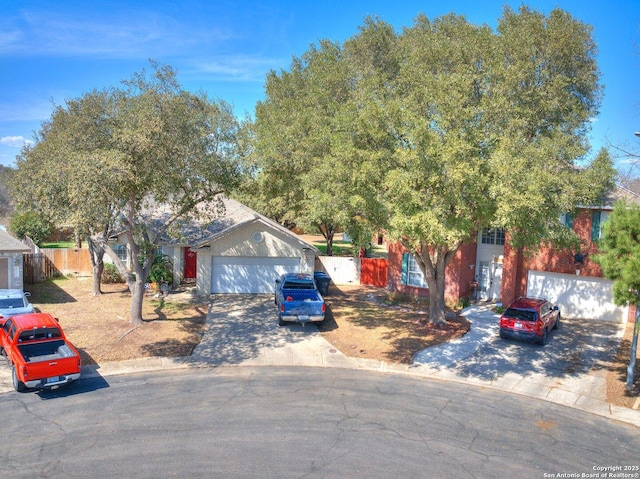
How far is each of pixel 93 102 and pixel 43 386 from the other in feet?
31.1

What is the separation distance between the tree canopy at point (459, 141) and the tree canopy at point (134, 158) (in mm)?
4121

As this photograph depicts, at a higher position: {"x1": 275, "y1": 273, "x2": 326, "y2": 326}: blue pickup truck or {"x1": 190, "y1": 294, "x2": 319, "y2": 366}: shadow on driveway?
{"x1": 275, "y1": 273, "x2": 326, "y2": 326}: blue pickup truck

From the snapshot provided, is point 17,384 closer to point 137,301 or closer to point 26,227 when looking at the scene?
point 137,301

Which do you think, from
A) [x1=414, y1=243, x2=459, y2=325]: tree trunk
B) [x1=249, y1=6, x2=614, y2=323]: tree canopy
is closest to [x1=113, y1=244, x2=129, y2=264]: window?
[x1=249, y1=6, x2=614, y2=323]: tree canopy

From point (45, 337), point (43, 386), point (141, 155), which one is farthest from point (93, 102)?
point (43, 386)

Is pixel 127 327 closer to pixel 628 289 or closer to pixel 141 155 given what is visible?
pixel 141 155

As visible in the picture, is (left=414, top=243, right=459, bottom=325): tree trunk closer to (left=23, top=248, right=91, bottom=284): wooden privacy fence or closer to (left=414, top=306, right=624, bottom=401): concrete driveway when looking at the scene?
(left=414, top=306, right=624, bottom=401): concrete driveway

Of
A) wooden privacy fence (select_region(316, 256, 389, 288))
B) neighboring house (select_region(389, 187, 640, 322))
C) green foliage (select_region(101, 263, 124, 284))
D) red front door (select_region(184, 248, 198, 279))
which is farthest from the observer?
wooden privacy fence (select_region(316, 256, 389, 288))

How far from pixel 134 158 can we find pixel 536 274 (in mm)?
18309

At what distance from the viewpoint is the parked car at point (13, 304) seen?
15.7 m

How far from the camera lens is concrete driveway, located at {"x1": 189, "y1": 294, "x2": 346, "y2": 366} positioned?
15.0m

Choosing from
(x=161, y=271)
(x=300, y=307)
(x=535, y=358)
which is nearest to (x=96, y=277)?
(x=161, y=271)

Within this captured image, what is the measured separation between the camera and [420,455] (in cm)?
922

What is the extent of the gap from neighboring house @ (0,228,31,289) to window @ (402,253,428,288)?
18.4 metres
